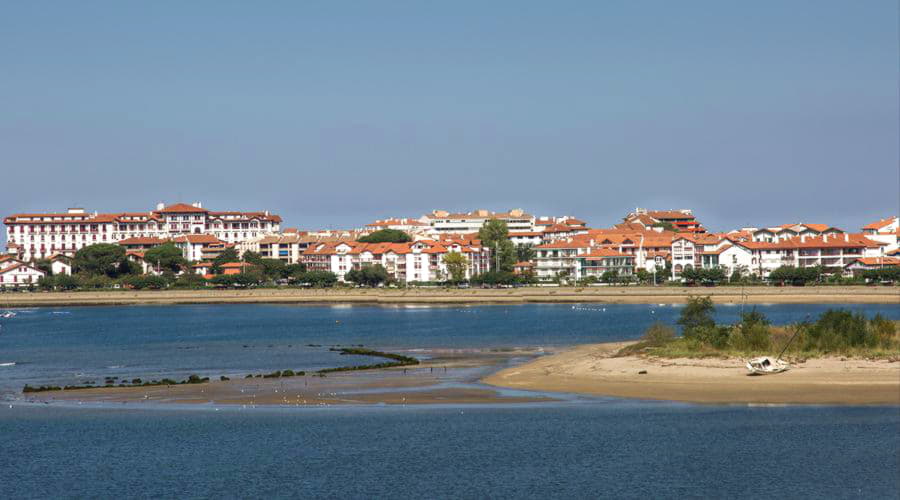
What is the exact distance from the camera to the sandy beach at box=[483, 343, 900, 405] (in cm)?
3831

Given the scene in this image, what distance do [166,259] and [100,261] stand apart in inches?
348

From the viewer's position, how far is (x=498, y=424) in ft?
120

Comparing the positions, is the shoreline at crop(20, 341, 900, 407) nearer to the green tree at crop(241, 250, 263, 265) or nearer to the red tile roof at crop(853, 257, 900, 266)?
the red tile roof at crop(853, 257, 900, 266)

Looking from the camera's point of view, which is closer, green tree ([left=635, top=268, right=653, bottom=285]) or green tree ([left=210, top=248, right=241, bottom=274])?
green tree ([left=635, top=268, right=653, bottom=285])

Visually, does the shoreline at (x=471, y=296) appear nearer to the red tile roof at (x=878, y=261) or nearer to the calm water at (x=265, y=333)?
the calm water at (x=265, y=333)

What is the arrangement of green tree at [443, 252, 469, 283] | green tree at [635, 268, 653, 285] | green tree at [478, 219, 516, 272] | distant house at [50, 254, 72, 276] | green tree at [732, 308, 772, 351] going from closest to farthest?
green tree at [732, 308, 772, 351]
green tree at [635, 268, 653, 285]
green tree at [443, 252, 469, 283]
green tree at [478, 219, 516, 272]
distant house at [50, 254, 72, 276]

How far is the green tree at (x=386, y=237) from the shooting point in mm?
177375

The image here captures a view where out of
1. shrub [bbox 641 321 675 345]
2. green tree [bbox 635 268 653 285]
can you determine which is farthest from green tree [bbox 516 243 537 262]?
shrub [bbox 641 321 675 345]

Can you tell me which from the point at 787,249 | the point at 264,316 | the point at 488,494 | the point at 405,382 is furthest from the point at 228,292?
the point at 488,494

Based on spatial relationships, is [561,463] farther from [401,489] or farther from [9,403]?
[9,403]

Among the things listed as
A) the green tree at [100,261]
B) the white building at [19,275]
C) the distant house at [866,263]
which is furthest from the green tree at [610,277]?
the white building at [19,275]

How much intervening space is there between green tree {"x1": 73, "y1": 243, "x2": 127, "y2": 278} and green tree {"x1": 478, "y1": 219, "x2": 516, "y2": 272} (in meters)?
50.5

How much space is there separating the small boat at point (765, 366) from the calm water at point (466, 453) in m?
4.94

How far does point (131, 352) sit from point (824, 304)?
63.0 meters
